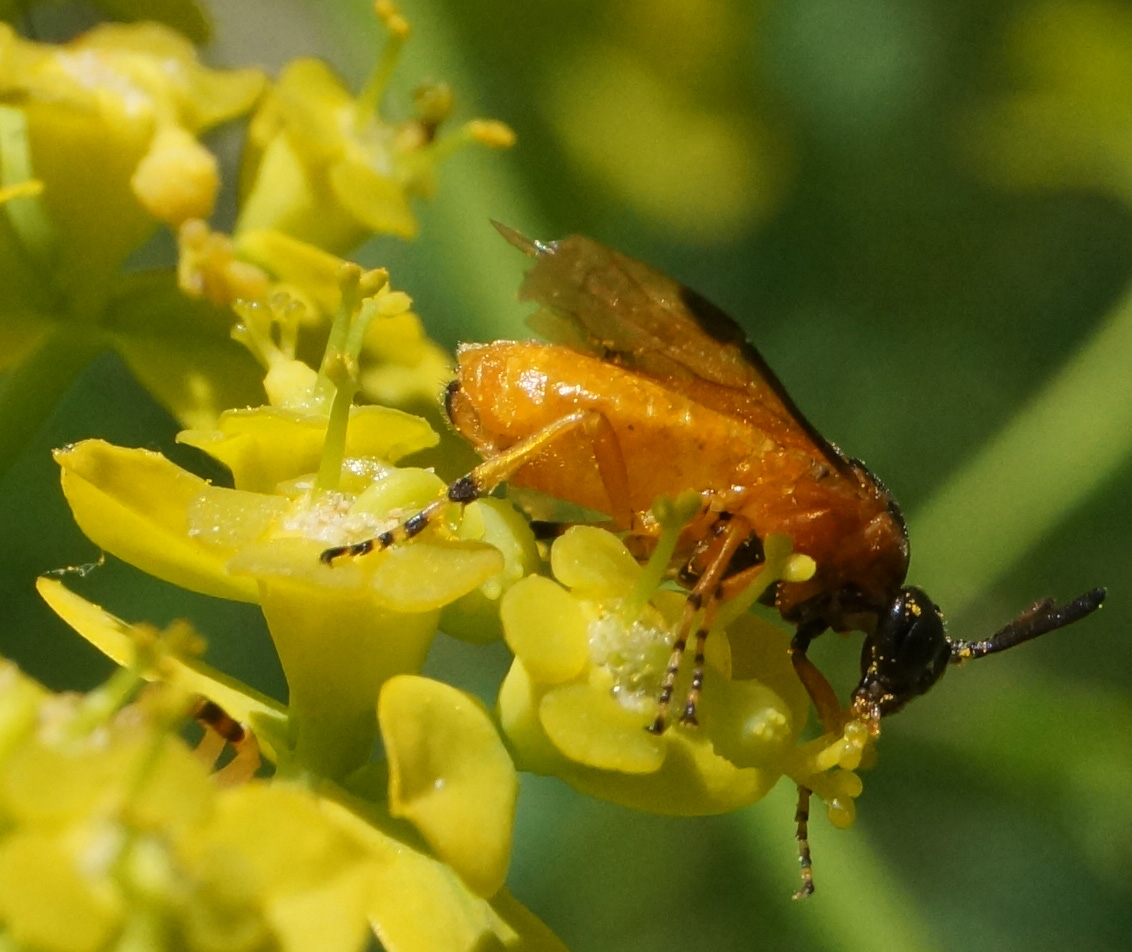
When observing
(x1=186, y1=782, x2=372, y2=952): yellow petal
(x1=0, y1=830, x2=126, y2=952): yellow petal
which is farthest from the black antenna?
(x1=0, y1=830, x2=126, y2=952): yellow petal

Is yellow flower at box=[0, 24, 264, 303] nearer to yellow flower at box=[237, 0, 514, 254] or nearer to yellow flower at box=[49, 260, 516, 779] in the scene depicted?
yellow flower at box=[237, 0, 514, 254]

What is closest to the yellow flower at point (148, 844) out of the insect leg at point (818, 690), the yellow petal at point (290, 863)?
the yellow petal at point (290, 863)

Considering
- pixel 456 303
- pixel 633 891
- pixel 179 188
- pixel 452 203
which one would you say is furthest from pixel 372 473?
pixel 633 891

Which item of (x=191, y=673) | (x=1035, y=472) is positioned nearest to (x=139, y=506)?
(x=191, y=673)

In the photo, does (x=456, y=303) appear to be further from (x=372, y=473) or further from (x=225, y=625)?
(x=372, y=473)

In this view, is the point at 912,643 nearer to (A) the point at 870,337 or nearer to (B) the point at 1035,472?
(B) the point at 1035,472

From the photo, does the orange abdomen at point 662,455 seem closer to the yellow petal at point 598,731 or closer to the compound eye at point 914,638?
the compound eye at point 914,638
